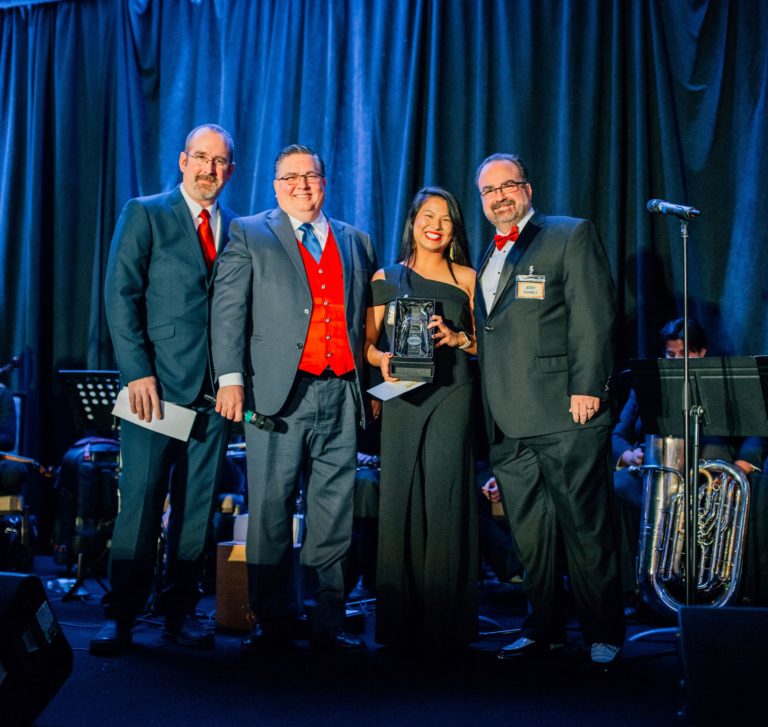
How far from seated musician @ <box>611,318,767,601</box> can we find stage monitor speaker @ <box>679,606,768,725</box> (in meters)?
2.19

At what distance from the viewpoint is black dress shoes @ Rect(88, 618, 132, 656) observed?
10.8ft

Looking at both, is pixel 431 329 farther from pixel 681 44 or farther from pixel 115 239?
pixel 681 44

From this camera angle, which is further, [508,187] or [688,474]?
[508,187]

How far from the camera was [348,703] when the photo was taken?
272 centimetres

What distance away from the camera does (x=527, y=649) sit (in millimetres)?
3363

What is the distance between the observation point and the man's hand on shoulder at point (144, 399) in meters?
3.38

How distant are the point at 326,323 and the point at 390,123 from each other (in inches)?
103

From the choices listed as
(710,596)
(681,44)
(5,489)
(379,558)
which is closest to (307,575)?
(379,558)

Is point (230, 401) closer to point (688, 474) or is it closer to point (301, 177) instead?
point (301, 177)

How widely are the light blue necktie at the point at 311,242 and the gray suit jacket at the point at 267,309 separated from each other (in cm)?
7

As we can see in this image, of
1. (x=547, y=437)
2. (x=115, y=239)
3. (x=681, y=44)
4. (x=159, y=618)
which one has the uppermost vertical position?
(x=681, y=44)

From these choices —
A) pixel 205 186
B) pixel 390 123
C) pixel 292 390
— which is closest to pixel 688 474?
pixel 292 390

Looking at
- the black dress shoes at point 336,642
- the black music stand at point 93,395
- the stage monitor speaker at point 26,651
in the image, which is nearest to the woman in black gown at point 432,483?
the black dress shoes at point 336,642

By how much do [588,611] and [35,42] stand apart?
228 inches
